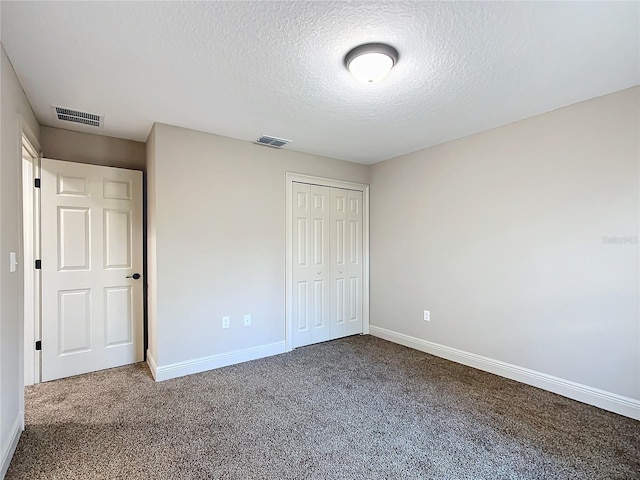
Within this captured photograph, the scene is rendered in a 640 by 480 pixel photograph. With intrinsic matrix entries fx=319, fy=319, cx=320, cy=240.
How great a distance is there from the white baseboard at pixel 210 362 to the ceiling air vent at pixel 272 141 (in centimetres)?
224

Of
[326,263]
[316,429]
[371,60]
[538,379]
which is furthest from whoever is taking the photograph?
[326,263]

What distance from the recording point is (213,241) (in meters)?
3.23

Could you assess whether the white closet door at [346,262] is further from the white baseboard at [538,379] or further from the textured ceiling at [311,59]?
the textured ceiling at [311,59]

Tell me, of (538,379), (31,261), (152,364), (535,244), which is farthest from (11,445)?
(535,244)

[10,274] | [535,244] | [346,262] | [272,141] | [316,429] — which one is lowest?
[316,429]

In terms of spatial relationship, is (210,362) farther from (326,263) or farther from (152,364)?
(326,263)

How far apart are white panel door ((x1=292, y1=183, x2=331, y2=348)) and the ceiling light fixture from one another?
2037 millimetres

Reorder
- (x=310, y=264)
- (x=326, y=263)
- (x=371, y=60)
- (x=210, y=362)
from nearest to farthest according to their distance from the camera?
1. (x=371, y=60)
2. (x=210, y=362)
3. (x=310, y=264)
4. (x=326, y=263)

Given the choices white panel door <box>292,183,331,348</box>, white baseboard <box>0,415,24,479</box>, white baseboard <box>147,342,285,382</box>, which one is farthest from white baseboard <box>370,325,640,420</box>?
white baseboard <box>0,415,24,479</box>

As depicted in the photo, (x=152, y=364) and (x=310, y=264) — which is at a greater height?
(x=310, y=264)

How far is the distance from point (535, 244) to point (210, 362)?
3232 mm

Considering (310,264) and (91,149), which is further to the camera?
(310,264)

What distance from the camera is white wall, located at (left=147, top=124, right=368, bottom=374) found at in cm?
297

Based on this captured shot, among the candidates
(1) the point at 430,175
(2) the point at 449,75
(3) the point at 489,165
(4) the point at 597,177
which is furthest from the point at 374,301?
(2) the point at 449,75
